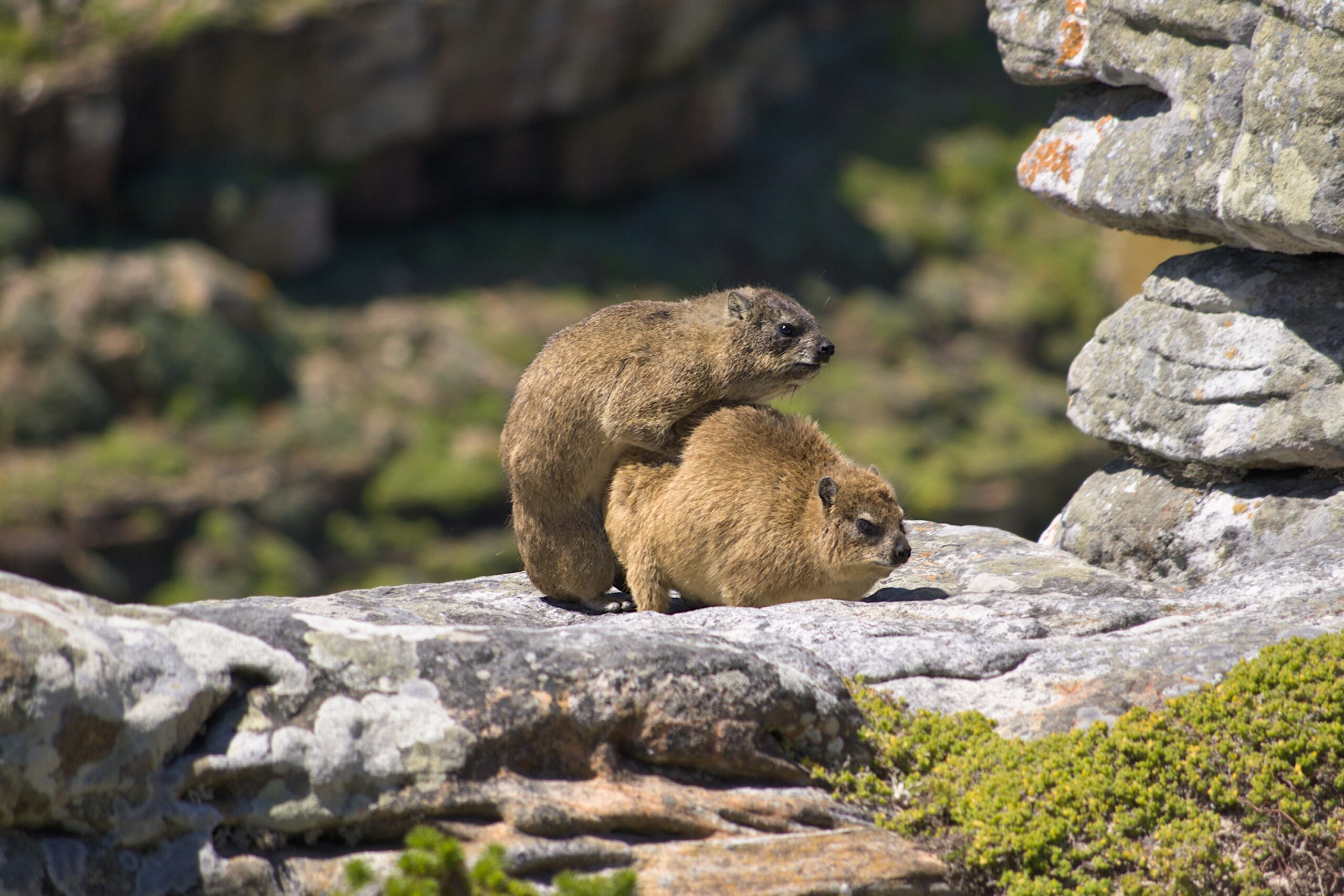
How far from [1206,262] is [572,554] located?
4536 mm

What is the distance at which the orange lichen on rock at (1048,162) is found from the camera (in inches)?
333

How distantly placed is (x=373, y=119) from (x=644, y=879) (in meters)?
30.8

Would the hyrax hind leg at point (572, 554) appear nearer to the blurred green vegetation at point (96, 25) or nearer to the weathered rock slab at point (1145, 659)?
the weathered rock slab at point (1145, 659)

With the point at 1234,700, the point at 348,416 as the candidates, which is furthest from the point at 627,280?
the point at 1234,700

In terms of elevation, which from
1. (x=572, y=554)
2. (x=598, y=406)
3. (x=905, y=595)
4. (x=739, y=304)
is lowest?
(x=905, y=595)

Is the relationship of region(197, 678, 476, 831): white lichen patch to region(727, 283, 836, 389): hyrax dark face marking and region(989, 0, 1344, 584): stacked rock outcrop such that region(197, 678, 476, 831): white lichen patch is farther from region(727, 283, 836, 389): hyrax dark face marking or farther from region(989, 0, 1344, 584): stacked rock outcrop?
region(989, 0, 1344, 584): stacked rock outcrop

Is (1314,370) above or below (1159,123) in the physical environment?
below

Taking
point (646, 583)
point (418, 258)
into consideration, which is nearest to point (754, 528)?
point (646, 583)

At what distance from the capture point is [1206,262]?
27.5 ft

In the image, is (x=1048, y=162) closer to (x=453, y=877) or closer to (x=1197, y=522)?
(x=1197, y=522)

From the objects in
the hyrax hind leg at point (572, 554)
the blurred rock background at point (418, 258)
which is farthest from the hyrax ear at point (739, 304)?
the blurred rock background at point (418, 258)

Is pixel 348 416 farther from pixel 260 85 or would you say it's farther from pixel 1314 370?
pixel 1314 370

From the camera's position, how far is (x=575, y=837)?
5.38 metres

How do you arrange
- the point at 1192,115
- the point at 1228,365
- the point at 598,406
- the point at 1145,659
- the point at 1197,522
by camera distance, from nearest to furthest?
the point at 1145,659, the point at 1192,115, the point at 1228,365, the point at 1197,522, the point at 598,406
